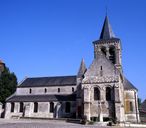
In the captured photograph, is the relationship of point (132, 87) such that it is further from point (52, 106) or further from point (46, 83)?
point (46, 83)

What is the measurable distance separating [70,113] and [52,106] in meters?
3.91

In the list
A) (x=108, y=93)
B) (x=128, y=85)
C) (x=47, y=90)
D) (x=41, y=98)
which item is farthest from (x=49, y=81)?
(x=128, y=85)

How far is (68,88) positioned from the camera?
43.8m

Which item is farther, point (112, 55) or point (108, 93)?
point (112, 55)

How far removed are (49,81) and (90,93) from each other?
49.2 ft

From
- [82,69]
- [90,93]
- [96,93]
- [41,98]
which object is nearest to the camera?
[90,93]

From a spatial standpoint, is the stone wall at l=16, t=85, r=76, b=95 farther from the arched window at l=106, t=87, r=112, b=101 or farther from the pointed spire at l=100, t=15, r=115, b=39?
the pointed spire at l=100, t=15, r=115, b=39

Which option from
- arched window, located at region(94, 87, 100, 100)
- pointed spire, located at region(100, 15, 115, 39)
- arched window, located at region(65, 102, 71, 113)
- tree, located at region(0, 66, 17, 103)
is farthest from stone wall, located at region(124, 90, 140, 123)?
tree, located at region(0, 66, 17, 103)

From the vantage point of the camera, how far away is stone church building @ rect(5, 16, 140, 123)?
32.7 m

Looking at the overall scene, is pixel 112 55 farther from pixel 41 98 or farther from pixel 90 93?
pixel 41 98

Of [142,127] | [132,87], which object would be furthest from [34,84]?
[142,127]

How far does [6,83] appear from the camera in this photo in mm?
52469

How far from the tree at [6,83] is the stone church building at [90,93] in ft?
19.3

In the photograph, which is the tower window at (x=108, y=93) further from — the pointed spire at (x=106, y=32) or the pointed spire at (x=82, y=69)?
the pointed spire at (x=106, y=32)
